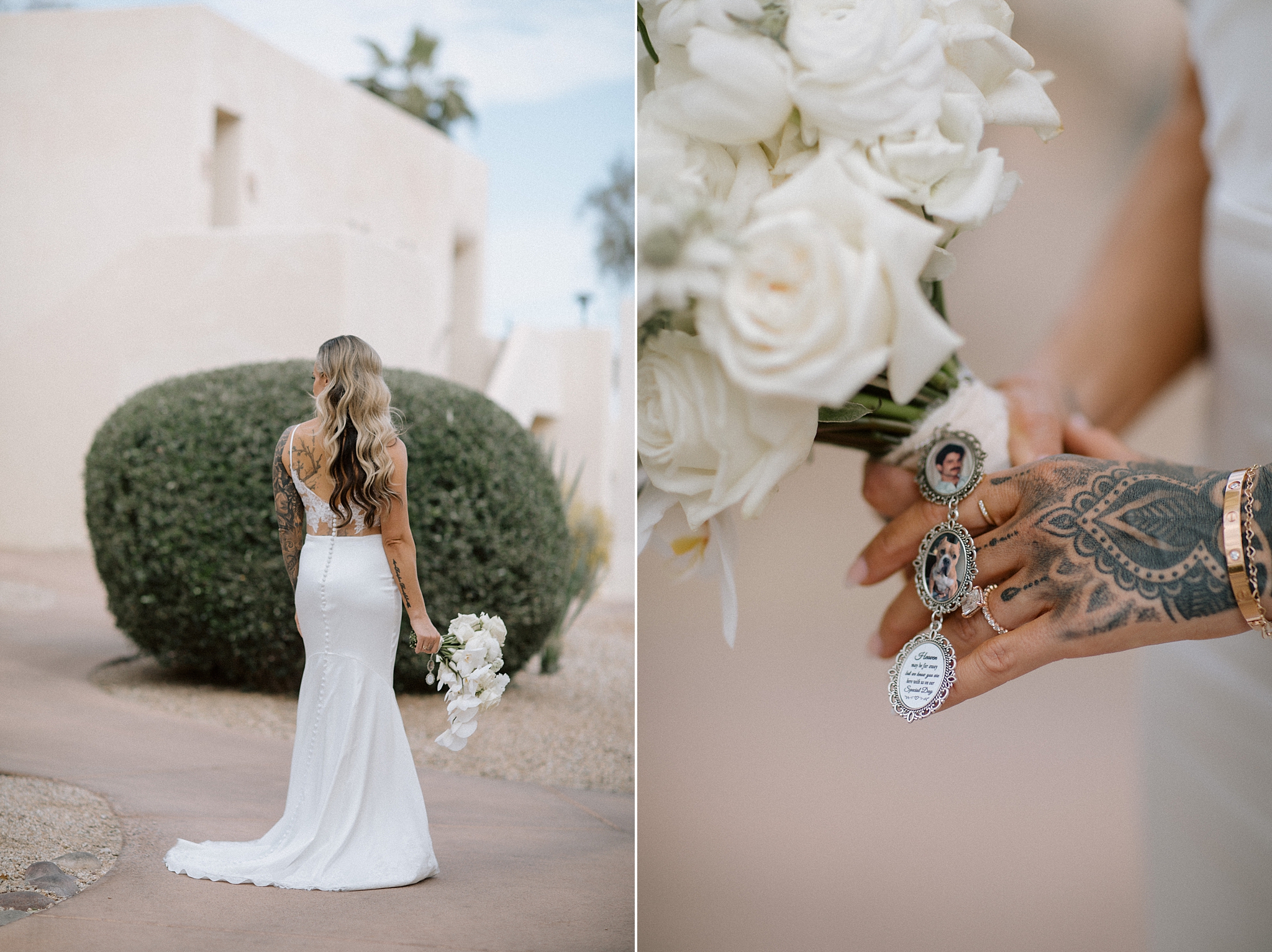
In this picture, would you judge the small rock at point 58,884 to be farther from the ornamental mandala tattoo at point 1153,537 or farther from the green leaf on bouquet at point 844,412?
the ornamental mandala tattoo at point 1153,537

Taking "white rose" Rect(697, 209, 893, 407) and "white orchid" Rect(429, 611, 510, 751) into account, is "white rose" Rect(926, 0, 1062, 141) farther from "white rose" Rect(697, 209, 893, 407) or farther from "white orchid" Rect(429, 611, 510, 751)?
"white orchid" Rect(429, 611, 510, 751)

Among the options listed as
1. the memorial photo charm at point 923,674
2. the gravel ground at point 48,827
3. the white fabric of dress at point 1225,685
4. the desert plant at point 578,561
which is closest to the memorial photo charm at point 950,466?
the memorial photo charm at point 923,674

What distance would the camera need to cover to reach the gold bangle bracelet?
85cm

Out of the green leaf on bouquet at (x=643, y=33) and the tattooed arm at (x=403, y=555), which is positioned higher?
the green leaf on bouquet at (x=643, y=33)

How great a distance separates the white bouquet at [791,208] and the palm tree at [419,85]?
2505 mm

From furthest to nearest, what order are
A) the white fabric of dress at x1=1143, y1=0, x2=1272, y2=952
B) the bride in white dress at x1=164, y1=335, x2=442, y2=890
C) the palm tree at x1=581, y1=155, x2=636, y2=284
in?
the palm tree at x1=581, y1=155, x2=636, y2=284
the bride in white dress at x1=164, y1=335, x2=442, y2=890
the white fabric of dress at x1=1143, y1=0, x2=1272, y2=952

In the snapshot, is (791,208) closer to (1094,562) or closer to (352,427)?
(1094,562)

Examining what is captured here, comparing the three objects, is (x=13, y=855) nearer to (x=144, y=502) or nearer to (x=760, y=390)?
(x=144, y=502)

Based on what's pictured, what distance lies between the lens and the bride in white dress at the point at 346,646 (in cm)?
154

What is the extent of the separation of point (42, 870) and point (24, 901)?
6cm

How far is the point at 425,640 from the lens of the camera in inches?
64.6

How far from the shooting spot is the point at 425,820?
1.68 meters

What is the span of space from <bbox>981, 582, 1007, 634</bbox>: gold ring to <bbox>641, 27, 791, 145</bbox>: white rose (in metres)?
0.52

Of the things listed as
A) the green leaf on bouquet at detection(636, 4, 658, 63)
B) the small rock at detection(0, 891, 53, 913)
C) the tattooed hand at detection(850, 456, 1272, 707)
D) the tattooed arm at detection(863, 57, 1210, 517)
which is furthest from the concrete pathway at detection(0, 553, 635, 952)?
the green leaf on bouquet at detection(636, 4, 658, 63)
